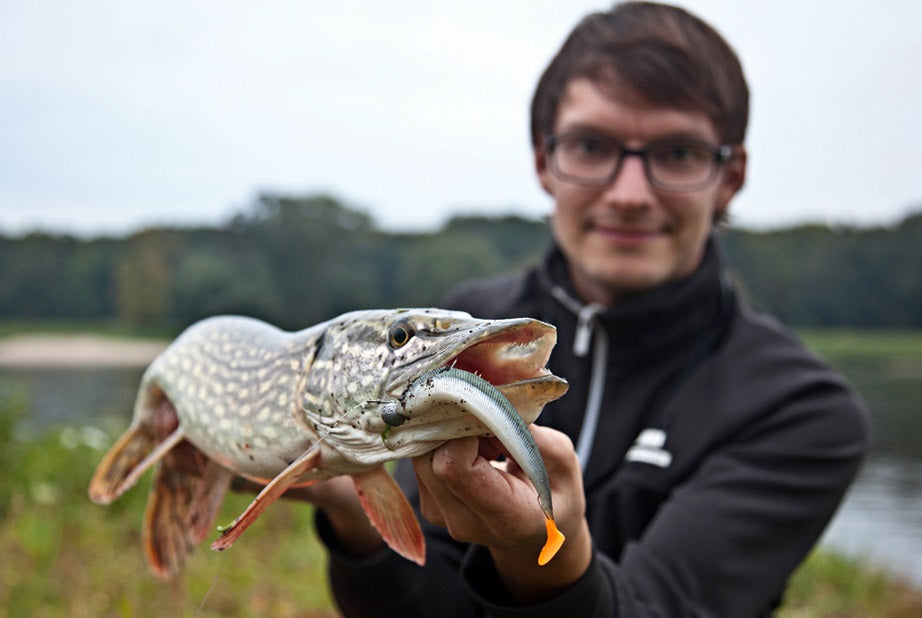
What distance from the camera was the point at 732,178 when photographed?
2.62 m

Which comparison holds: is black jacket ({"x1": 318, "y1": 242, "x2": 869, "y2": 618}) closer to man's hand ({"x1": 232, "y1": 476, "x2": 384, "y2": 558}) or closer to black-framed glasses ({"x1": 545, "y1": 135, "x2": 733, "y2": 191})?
man's hand ({"x1": 232, "y1": 476, "x2": 384, "y2": 558})

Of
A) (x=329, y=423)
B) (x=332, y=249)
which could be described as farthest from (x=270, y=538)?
(x=332, y=249)

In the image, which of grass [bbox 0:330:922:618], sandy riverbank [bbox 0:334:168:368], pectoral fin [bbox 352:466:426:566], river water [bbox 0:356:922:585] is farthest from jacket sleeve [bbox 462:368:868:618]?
sandy riverbank [bbox 0:334:168:368]

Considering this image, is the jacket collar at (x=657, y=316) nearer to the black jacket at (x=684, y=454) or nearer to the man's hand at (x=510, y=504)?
the black jacket at (x=684, y=454)

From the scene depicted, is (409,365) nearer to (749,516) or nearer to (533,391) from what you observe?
(533,391)

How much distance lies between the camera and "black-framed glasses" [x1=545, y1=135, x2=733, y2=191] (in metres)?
2.30

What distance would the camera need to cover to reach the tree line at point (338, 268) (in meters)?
15.3

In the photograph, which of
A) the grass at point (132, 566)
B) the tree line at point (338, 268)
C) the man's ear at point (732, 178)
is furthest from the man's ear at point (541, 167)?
the tree line at point (338, 268)

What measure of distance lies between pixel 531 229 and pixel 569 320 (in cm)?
1747

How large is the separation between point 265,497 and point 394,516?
9.2 inches

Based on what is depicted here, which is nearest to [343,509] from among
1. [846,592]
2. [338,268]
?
[846,592]

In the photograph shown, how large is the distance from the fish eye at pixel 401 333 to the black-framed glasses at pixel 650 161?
125 centimetres

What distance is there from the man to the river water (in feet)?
13.1

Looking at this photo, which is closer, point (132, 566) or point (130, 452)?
point (130, 452)
